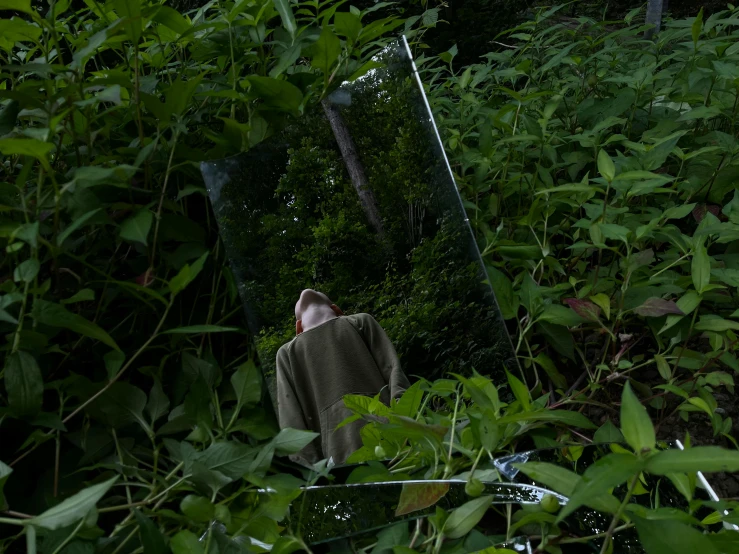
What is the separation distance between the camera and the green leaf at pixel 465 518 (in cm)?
51

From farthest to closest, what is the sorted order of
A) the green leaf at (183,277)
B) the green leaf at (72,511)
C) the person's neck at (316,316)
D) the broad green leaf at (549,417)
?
the person's neck at (316,316) → the green leaf at (183,277) → the broad green leaf at (549,417) → the green leaf at (72,511)

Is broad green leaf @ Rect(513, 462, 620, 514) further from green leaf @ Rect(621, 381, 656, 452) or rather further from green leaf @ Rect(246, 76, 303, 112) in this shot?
green leaf @ Rect(246, 76, 303, 112)

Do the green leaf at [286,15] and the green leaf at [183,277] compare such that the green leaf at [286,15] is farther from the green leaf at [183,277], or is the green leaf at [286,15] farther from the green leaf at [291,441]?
the green leaf at [291,441]

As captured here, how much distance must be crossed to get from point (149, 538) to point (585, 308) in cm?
60

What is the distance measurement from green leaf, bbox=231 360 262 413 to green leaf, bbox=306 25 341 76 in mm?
372

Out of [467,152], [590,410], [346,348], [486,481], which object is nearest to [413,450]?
[486,481]

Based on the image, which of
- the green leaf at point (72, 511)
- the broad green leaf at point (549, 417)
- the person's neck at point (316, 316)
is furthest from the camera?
the person's neck at point (316, 316)

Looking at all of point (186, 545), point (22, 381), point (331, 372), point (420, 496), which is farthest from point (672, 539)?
point (22, 381)

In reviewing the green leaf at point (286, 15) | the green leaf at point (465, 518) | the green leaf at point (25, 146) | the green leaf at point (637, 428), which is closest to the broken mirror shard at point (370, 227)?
the green leaf at point (286, 15)

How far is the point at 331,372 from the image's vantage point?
83cm

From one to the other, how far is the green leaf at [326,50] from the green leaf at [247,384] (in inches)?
14.6

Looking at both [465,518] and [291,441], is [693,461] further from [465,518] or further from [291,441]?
[291,441]

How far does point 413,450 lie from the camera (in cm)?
65

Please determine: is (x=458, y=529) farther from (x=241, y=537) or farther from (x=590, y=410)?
(x=590, y=410)
